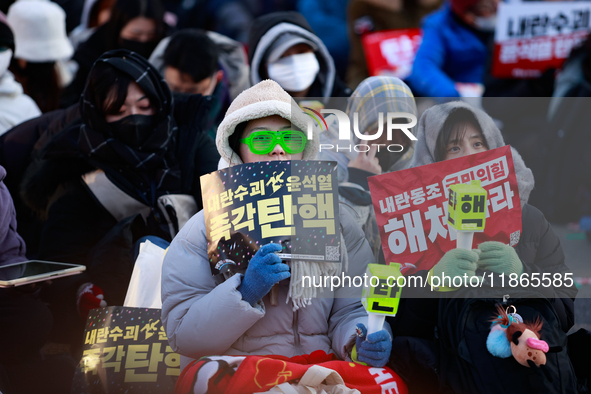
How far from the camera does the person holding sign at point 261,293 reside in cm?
200

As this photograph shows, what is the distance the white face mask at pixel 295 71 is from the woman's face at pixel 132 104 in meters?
1.12

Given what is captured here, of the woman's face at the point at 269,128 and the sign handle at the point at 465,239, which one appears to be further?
the woman's face at the point at 269,128

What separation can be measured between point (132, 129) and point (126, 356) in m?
A: 1.24

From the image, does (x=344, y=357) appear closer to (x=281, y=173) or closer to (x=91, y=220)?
(x=281, y=173)

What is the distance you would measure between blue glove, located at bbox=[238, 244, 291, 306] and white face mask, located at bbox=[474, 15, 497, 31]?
13.6 feet

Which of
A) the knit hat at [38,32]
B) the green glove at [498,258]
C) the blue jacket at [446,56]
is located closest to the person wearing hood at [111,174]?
the green glove at [498,258]

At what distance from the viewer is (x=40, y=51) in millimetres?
4941

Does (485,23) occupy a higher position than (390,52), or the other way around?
(485,23)

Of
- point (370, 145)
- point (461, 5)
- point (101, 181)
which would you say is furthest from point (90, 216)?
point (461, 5)

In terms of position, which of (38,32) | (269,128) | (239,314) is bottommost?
(239,314)

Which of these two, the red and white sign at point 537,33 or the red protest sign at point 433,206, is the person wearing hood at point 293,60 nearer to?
the red and white sign at point 537,33

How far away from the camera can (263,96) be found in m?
2.21

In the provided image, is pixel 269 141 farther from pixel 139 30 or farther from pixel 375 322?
pixel 139 30

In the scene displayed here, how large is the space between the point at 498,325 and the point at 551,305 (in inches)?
9.4
